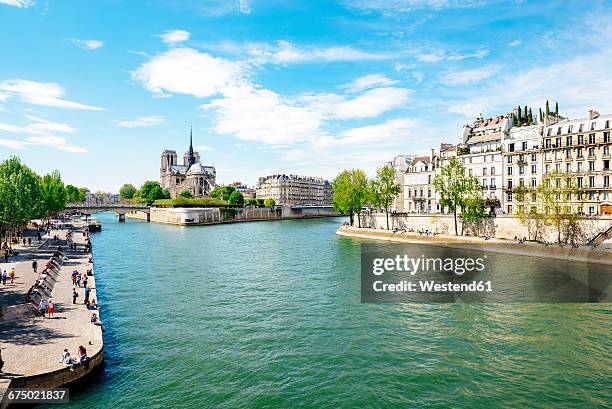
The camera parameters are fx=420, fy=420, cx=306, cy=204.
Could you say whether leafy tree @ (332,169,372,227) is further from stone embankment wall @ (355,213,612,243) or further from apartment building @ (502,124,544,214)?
apartment building @ (502,124,544,214)

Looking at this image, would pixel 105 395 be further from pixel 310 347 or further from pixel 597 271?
pixel 597 271

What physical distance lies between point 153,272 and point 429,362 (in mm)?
35219

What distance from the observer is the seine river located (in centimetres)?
1886

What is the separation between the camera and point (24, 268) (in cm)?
4175

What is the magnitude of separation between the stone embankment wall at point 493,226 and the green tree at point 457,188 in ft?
11.2

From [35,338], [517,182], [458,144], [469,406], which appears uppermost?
[458,144]

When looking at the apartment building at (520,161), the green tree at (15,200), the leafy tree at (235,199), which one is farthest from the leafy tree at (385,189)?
the leafy tree at (235,199)

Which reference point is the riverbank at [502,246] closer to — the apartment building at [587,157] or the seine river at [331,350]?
the apartment building at [587,157]

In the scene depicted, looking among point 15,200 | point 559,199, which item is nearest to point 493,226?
point 559,199

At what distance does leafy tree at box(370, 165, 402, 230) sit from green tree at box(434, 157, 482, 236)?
51.4ft

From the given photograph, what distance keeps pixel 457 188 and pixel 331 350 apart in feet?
186

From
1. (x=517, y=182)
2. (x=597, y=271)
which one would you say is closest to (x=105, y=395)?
(x=597, y=271)

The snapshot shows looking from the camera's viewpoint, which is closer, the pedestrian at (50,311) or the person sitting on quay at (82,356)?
the person sitting on quay at (82,356)

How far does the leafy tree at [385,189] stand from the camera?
303 feet
